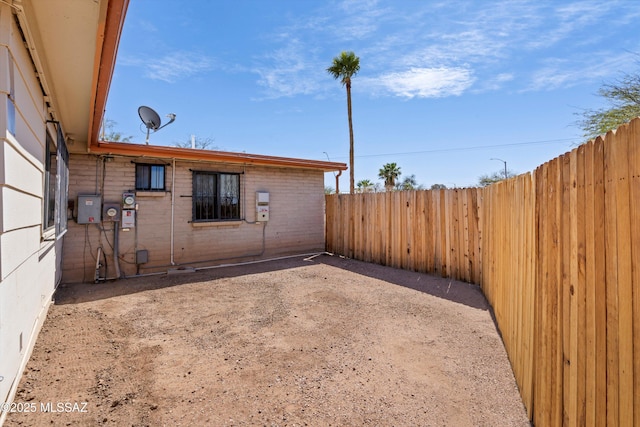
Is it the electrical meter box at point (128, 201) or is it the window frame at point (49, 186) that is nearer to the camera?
the window frame at point (49, 186)

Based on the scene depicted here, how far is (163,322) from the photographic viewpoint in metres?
3.82

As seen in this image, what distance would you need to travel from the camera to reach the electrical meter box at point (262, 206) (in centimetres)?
790

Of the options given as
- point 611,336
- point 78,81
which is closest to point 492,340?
point 611,336

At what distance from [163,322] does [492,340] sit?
4144 millimetres

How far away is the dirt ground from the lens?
2.13m

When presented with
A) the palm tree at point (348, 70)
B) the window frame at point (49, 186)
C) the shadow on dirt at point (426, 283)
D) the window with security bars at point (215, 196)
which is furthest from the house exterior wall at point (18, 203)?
the palm tree at point (348, 70)

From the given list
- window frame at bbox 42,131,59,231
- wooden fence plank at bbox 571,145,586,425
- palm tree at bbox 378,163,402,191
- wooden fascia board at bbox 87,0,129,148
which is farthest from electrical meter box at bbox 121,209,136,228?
palm tree at bbox 378,163,402,191

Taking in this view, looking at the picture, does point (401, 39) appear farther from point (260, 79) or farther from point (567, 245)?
point (567, 245)

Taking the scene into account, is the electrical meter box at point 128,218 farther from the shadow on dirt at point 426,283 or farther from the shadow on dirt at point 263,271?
the shadow on dirt at point 426,283


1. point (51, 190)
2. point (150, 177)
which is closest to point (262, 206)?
point (150, 177)

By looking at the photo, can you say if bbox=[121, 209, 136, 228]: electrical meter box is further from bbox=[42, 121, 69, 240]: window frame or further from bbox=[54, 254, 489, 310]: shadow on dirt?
bbox=[42, 121, 69, 240]: window frame

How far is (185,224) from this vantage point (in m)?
6.95

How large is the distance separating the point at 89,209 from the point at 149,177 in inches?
52.3

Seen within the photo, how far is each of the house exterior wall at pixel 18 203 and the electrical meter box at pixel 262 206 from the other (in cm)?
480
